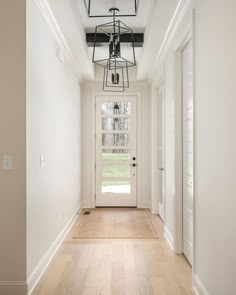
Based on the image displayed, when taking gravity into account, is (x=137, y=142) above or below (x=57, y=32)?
below

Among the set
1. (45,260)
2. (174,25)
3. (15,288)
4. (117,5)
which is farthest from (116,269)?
(117,5)

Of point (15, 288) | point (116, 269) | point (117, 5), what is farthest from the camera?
point (117, 5)

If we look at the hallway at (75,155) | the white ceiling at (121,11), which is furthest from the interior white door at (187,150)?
the white ceiling at (121,11)

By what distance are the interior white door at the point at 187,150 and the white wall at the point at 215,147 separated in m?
0.57

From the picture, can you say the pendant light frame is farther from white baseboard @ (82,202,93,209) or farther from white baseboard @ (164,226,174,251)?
white baseboard @ (82,202,93,209)

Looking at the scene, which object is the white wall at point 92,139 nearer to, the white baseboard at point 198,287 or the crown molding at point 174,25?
the crown molding at point 174,25

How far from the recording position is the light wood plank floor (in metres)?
2.68

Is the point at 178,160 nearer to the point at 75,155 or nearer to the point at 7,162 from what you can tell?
the point at 7,162

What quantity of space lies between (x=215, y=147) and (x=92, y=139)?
171 inches

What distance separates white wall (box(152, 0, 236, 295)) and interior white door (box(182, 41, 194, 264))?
0.57 m

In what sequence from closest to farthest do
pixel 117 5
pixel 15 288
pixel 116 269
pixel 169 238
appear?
pixel 15 288, pixel 116 269, pixel 117 5, pixel 169 238

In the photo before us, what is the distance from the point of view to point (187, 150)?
335 centimetres

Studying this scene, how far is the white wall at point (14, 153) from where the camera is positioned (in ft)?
8.30

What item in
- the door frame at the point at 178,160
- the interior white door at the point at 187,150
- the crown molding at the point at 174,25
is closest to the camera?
the crown molding at the point at 174,25
